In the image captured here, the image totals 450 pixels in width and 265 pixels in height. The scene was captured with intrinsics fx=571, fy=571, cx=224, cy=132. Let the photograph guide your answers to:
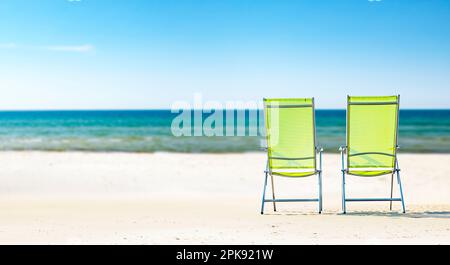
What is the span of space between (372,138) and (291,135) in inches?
32.9

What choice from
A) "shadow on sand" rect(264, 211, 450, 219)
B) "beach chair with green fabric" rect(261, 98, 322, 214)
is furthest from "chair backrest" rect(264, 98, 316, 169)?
"shadow on sand" rect(264, 211, 450, 219)

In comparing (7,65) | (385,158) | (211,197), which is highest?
(7,65)

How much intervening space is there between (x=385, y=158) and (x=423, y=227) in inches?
44.2

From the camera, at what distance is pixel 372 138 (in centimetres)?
593

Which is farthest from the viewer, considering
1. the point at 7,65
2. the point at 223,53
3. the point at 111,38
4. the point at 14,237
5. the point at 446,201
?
the point at 223,53

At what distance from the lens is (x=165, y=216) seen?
5766mm

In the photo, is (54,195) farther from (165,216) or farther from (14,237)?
(14,237)

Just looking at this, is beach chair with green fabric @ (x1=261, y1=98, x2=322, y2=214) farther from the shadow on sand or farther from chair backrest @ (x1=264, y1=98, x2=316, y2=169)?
the shadow on sand

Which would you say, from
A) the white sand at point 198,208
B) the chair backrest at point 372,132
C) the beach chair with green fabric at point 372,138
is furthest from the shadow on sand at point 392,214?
the chair backrest at point 372,132

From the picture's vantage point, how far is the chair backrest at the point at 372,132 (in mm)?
5820

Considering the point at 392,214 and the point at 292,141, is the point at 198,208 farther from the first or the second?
the point at 392,214
